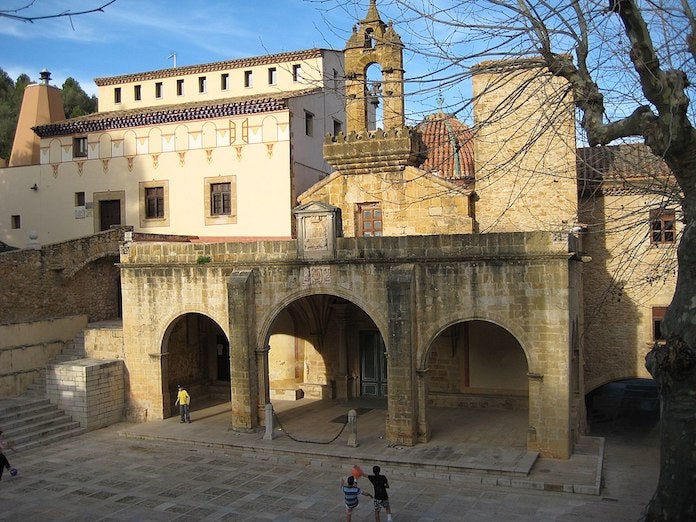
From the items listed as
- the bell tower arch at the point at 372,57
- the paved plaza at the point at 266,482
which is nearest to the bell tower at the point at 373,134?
the bell tower arch at the point at 372,57

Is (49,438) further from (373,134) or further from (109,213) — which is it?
(373,134)

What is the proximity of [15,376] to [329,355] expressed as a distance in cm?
910

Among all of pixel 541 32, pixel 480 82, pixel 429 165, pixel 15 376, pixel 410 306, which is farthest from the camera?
pixel 429 165

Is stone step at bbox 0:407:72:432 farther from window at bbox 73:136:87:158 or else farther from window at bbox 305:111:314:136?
window at bbox 305:111:314:136

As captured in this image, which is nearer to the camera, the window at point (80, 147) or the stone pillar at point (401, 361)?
the stone pillar at point (401, 361)

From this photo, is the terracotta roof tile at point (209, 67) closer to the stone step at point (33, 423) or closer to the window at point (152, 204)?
the window at point (152, 204)

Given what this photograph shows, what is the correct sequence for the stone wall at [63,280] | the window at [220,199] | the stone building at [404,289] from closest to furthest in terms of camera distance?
1. the stone building at [404,289]
2. the stone wall at [63,280]
3. the window at [220,199]

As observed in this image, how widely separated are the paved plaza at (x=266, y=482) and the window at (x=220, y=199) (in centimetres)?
960

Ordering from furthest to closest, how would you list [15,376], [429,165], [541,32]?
[429,165] → [15,376] → [541,32]

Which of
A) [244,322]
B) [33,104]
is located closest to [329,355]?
[244,322]

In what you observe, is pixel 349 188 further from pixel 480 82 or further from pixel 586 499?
pixel 586 499

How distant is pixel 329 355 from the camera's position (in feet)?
69.1

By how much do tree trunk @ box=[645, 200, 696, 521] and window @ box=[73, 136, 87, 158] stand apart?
23786mm

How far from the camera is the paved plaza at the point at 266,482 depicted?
12023 millimetres
